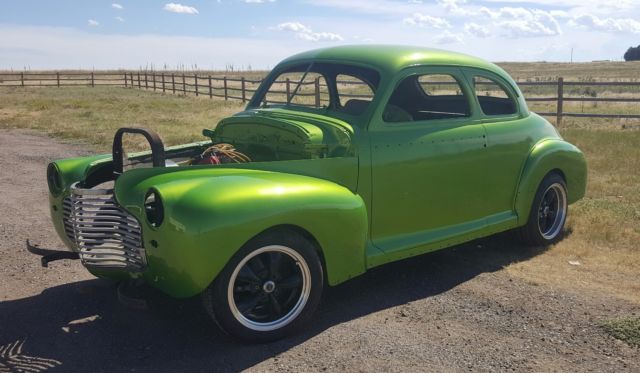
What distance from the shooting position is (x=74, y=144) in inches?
496

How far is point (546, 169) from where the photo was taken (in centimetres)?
535

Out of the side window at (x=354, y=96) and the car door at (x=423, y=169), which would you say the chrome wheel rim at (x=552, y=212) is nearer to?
the car door at (x=423, y=169)

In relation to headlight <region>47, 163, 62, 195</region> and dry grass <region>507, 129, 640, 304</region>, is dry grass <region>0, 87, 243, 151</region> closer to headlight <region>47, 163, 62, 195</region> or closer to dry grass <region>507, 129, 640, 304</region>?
headlight <region>47, 163, 62, 195</region>

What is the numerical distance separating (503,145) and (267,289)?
2488 mm

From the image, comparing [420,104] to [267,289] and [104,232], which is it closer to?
[267,289]

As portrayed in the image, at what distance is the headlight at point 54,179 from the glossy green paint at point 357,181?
0.05 meters

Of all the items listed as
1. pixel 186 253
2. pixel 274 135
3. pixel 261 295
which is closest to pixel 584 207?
pixel 274 135

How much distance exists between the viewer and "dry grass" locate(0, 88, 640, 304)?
15.8 ft

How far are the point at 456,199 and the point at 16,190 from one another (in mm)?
6070

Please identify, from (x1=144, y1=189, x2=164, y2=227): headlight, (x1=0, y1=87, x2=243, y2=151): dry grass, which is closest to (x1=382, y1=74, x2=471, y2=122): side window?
(x1=144, y1=189, x2=164, y2=227): headlight

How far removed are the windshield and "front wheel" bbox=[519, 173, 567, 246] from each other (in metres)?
1.93

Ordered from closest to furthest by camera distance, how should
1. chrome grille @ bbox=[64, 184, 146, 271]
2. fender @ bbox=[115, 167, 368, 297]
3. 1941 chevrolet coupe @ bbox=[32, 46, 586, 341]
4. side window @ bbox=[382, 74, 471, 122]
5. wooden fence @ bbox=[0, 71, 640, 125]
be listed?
1. fender @ bbox=[115, 167, 368, 297]
2. 1941 chevrolet coupe @ bbox=[32, 46, 586, 341]
3. chrome grille @ bbox=[64, 184, 146, 271]
4. side window @ bbox=[382, 74, 471, 122]
5. wooden fence @ bbox=[0, 71, 640, 125]

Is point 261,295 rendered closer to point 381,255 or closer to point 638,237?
point 381,255

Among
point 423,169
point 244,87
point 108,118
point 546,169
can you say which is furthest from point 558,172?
point 244,87
